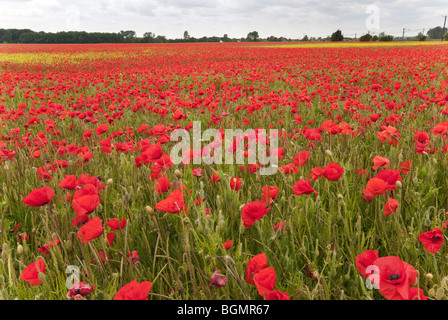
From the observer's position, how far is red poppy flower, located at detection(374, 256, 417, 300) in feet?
2.62

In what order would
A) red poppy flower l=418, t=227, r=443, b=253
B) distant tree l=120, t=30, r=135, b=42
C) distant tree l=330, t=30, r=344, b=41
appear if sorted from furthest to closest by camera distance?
distant tree l=120, t=30, r=135, b=42
distant tree l=330, t=30, r=344, b=41
red poppy flower l=418, t=227, r=443, b=253

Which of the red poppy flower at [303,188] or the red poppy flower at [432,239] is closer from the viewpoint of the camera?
the red poppy flower at [432,239]

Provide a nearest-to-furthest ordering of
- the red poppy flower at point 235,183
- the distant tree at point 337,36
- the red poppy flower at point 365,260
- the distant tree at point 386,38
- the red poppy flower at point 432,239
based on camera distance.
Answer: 1. the red poppy flower at point 365,260
2. the red poppy flower at point 432,239
3. the red poppy flower at point 235,183
4. the distant tree at point 386,38
5. the distant tree at point 337,36

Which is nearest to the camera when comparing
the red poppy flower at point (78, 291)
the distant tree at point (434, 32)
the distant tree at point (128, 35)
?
the red poppy flower at point (78, 291)

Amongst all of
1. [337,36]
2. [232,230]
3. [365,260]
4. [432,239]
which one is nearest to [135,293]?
[365,260]

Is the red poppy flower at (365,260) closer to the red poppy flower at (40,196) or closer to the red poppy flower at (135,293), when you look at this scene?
the red poppy flower at (135,293)

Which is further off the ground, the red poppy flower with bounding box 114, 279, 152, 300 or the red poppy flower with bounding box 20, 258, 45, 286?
the red poppy flower with bounding box 114, 279, 152, 300

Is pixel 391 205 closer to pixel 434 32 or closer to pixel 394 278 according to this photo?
pixel 394 278

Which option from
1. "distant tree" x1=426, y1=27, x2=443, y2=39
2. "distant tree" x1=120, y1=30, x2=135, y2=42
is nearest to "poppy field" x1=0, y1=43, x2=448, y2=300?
"distant tree" x1=120, y1=30, x2=135, y2=42

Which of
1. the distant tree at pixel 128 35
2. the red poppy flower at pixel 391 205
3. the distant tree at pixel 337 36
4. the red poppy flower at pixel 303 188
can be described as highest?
the distant tree at pixel 128 35

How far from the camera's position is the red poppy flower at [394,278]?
2.62 feet

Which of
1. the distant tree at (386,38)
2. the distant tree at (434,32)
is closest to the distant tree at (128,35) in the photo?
the distant tree at (386,38)

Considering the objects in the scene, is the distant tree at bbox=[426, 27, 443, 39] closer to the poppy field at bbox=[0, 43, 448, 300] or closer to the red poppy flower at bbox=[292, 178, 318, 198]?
the poppy field at bbox=[0, 43, 448, 300]
